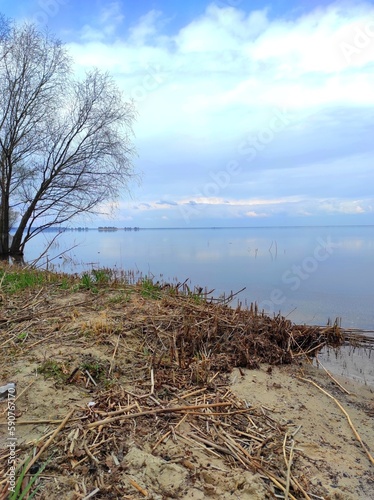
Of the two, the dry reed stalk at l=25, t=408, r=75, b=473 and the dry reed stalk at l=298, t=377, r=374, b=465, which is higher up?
the dry reed stalk at l=25, t=408, r=75, b=473

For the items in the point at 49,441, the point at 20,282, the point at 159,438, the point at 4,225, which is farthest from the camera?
the point at 4,225

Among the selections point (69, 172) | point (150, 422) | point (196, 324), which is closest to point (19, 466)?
point (150, 422)

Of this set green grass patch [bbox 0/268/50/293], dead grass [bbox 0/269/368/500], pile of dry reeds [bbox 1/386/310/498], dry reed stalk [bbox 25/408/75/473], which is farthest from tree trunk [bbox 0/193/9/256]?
dry reed stalk [bbox 25/408/75/473]

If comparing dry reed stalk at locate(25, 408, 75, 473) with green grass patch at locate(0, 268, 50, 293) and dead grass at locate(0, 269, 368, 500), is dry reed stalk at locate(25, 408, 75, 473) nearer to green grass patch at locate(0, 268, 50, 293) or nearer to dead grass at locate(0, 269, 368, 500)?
dead grass at locate(0, 269, 368, 500)

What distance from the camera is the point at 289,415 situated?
343 cm

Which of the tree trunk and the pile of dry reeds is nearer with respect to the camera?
the pile of dry reeds

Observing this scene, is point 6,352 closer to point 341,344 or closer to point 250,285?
point 341,344

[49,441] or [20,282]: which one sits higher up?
[20,282]

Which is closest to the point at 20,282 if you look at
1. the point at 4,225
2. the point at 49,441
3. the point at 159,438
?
the point at 49,441

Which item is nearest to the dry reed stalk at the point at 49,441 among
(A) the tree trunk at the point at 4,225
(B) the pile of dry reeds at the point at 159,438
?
(B) the pile of dry reeds at the point at 159,438

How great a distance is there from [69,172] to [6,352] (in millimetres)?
16638

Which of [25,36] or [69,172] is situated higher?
[25,36]

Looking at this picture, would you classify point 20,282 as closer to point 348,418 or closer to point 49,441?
point 49,441

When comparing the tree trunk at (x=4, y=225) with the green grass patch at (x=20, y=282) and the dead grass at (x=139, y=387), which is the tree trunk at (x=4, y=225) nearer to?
the green grass patch at (x=20, y=282)
